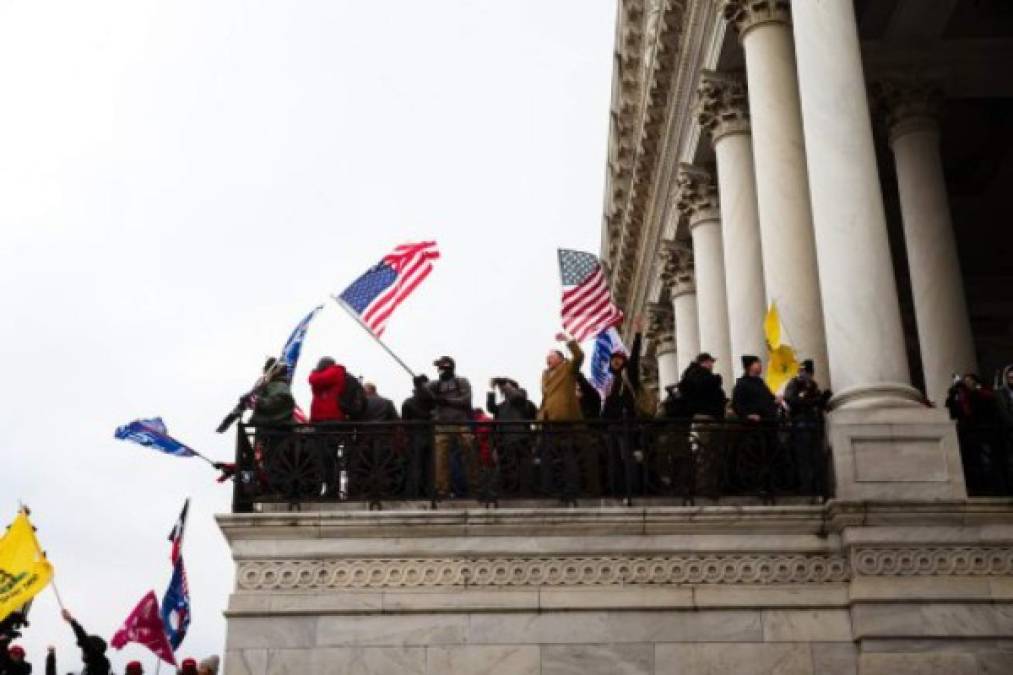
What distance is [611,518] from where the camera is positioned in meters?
14.0

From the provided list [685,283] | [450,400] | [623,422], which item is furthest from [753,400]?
[685,283]

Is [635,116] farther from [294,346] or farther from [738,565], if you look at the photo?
[738,565]

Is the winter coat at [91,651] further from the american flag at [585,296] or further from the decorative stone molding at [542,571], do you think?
the american flag at [585,296]

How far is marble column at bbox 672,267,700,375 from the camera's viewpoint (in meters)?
34.5

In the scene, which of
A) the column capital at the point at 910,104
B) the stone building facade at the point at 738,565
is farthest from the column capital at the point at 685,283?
the stone building facade at the point at 738,565

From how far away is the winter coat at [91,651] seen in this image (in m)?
16.3

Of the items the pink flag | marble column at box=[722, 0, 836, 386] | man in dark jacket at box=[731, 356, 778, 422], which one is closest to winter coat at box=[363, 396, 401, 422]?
man in dark jacket at box=[731, 356, 778, 422]

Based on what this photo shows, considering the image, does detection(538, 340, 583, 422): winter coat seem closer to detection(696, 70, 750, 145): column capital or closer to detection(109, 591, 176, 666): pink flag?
detection(109, 591, 176, 666): pink flag

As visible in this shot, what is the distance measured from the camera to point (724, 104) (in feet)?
82.4

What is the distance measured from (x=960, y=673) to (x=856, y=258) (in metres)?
5.11

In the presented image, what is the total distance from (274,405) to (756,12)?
11.1 m

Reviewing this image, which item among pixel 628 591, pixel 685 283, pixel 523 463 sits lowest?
pixel 628 591

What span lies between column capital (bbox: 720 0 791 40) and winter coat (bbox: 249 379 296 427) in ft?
35.3

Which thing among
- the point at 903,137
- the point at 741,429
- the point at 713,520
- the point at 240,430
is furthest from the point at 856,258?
the point at 903,137
